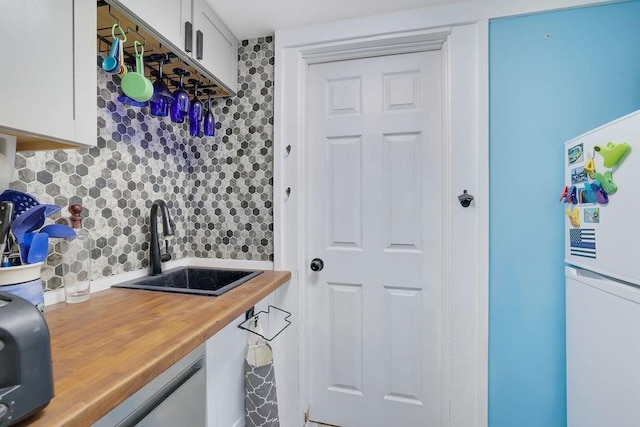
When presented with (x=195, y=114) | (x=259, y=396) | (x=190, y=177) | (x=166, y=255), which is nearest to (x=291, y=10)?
(x=195, y=114)

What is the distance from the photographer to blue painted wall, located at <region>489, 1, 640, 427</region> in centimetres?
142

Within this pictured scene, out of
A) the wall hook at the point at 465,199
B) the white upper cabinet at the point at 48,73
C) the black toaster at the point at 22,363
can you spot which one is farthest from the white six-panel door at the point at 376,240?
the black toaster at the point at 22,363

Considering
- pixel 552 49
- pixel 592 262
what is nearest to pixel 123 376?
pixel 592 262

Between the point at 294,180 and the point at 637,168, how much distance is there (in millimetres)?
1364

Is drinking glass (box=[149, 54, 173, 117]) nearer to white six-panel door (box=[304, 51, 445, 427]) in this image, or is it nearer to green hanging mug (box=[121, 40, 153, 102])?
green hanging mug (box=[121, 40, 153, 102])

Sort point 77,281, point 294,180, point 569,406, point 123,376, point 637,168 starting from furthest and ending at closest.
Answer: point 294,180 < point 569,406 < point 77,281 < point 637,168 < point 123,376

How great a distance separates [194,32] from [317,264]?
1291 mm

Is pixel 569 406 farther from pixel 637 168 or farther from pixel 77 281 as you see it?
pixel 77 281

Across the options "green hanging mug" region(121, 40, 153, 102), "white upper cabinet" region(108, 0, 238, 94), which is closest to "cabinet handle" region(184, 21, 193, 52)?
"white upper cabinet" region(108, 0, 238, 94)

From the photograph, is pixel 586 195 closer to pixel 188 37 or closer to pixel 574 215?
pixel 574 215

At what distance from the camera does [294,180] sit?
1.77m

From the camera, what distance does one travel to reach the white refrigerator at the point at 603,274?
980 mm

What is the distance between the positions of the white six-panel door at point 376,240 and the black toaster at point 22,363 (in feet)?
4.48

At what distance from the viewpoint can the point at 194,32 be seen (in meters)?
1.43
